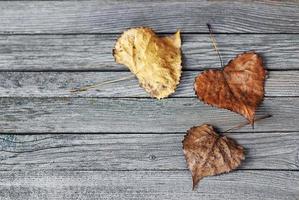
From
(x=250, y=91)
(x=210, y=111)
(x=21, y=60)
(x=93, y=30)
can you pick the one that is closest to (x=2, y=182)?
(x=21, y=60)

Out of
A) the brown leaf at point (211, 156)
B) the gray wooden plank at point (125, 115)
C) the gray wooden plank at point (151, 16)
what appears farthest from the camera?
the gray wooden plank at point (151, 16)

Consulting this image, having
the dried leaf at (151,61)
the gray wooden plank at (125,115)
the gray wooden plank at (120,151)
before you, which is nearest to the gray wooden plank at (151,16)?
the dried leaf at (151,61)

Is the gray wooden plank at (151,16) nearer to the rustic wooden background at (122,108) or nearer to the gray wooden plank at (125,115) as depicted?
the rustic wooden background at (122,108)

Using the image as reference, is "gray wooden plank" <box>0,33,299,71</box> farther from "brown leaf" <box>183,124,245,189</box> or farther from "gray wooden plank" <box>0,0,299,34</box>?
"brown leaf" <box>183,124,245,189</box>

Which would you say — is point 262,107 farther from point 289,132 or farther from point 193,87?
point 193,87

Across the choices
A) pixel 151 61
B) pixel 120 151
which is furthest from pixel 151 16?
pixel 120 151

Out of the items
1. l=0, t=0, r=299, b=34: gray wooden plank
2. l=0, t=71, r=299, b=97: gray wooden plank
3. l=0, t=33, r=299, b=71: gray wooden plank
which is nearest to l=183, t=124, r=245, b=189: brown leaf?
l=0, t=71, r=299, b=97: gray wooden plank
